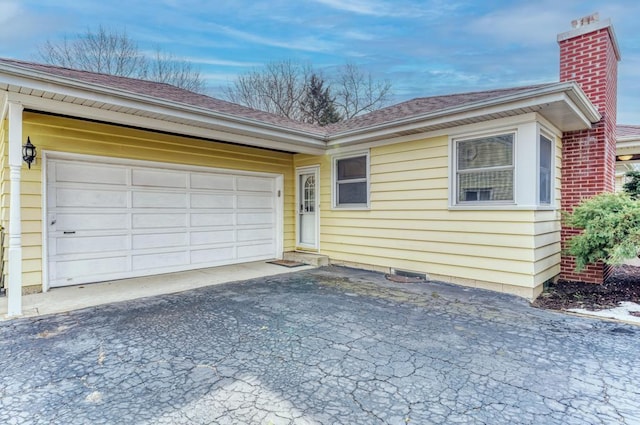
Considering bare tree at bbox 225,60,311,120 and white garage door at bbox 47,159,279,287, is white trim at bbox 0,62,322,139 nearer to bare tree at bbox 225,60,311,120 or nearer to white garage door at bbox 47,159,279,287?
white garage door at bbox 47,159,279,287

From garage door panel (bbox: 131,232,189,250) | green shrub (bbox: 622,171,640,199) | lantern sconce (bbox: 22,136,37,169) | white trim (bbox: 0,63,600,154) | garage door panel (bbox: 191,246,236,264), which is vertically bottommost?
garage door panel (bbox: 191,246,236,264)

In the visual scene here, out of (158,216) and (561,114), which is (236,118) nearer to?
(158,216)

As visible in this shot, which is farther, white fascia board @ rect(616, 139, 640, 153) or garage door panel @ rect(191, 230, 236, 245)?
white fascia board @ rect(616, 139, 640, 153)

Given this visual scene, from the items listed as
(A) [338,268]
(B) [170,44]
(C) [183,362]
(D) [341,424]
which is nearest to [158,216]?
(A) [338,268]

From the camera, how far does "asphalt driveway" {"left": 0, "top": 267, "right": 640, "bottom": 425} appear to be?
6.85 feet

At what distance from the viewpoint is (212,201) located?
22.8 ft

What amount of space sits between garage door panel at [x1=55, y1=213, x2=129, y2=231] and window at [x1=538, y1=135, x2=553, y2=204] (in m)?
6.60

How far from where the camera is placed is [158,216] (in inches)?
244

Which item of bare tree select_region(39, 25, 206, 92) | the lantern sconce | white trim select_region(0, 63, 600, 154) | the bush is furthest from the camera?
bare tree select_region(39, 25, 206, 92)

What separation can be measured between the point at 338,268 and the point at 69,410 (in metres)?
5.26

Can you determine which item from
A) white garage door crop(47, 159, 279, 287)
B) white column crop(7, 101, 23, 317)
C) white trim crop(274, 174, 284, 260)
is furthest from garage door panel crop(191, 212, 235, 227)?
white column crop(7, 101, 23, 317)

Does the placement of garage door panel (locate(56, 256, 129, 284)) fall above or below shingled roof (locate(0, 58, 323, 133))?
below

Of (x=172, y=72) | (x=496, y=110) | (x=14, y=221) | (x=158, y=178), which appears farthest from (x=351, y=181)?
(x=172, y=72)

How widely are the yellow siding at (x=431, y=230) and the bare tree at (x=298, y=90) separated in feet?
42.3
